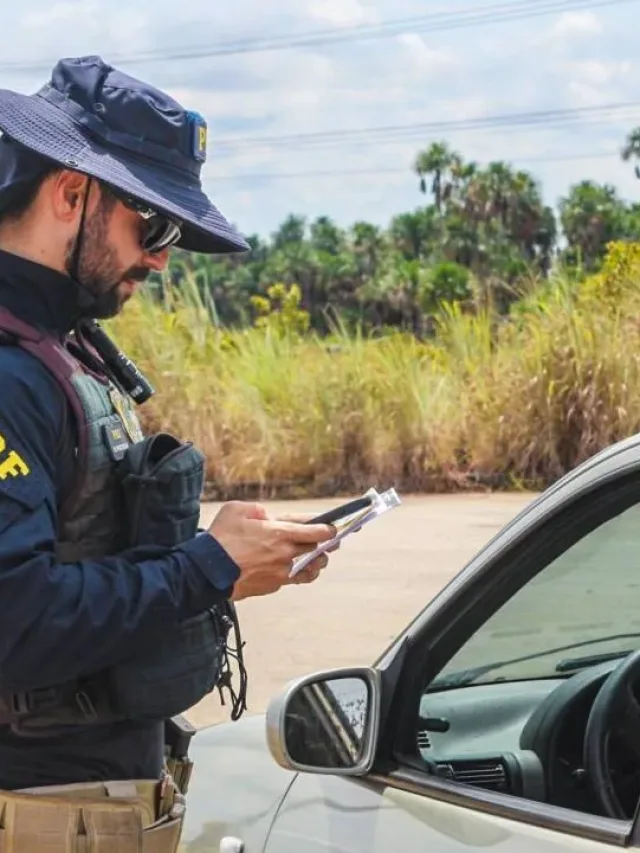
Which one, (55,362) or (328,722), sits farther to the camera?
(328,722)

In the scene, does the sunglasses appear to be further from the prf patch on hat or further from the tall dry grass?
the tall dry grass

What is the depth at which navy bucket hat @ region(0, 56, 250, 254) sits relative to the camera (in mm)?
2191

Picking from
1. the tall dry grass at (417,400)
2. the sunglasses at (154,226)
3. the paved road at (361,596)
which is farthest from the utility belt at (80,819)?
the tall dry grass at (417,400)

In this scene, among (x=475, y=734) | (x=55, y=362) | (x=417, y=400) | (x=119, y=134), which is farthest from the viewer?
(x=417, y=400)

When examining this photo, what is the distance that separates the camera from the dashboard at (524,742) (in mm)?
2379

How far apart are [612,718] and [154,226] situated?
1097 mm

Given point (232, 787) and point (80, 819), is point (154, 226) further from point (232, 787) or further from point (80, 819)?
point (232, 787)

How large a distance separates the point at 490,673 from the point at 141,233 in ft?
3.39

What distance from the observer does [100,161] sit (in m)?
2.20

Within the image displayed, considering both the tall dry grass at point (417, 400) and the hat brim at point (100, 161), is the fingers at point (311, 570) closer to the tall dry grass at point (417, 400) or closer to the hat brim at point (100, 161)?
the hat brim at point (100, 161)

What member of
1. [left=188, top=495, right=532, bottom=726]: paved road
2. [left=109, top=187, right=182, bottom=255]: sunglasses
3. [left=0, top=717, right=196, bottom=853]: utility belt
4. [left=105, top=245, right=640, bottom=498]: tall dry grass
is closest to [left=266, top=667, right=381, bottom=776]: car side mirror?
[left=0, top=717, right=196, bottom=853]: utility belt

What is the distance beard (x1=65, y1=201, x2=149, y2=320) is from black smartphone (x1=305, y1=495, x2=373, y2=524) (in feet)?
1.51

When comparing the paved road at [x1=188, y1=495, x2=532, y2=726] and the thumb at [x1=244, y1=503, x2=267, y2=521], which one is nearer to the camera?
the thumb at [x1=244, y1=503, x2=267, y2=521]

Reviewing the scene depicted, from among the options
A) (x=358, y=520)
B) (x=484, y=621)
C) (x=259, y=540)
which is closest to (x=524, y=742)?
(x=484, y=621)
